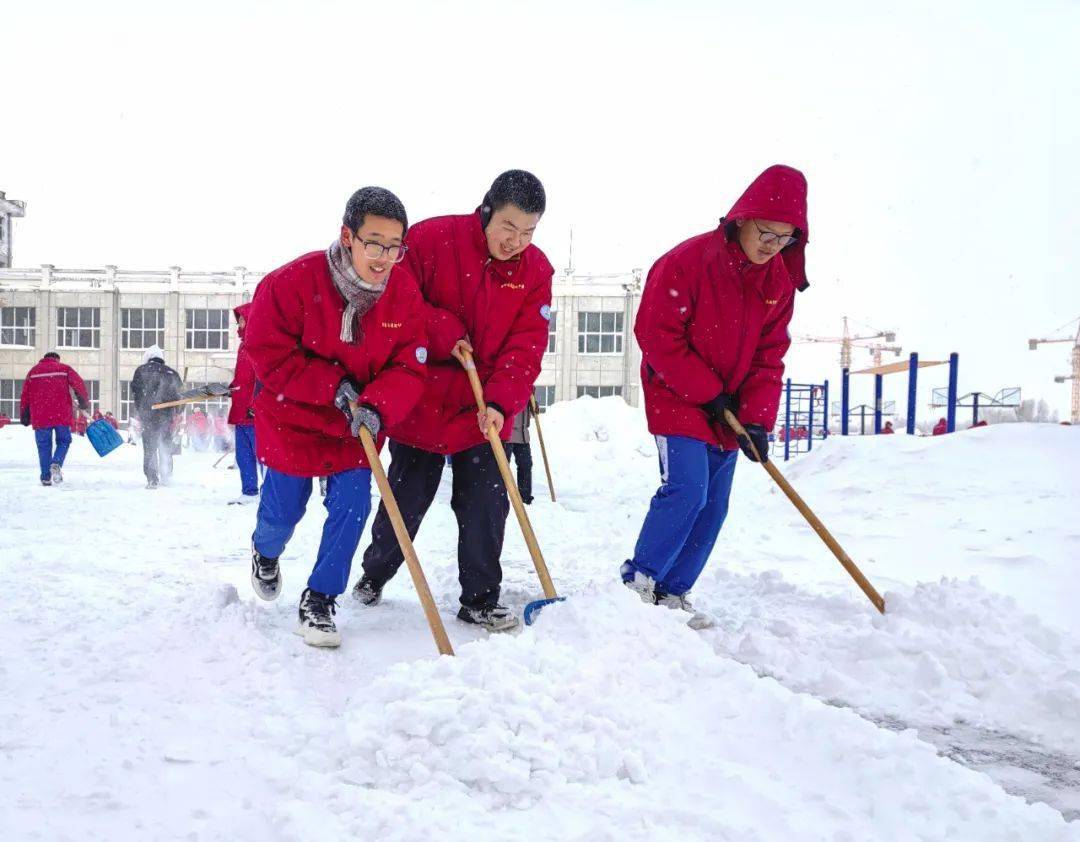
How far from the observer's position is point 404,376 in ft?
10.5

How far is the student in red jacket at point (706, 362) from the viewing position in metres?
3.55

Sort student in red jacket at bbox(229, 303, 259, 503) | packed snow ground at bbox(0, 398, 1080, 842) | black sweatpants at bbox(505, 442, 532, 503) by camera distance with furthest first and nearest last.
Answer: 1. student in red jacket at bbox(229, 303, 259, 503)
2. black sweatpants at bbox(505, 442, 532, 503)
3. packed snow ground at bbox(0, 398, 1080, 842)

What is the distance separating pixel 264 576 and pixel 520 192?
1742 mm

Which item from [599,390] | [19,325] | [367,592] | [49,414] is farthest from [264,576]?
[19,325]

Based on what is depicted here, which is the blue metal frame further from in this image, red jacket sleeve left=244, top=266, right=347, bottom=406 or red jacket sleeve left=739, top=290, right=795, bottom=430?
red jacket sleeve left=244, top=266, right=347, bottom=406

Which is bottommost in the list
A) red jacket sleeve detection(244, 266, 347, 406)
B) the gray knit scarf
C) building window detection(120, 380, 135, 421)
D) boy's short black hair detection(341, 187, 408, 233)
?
building window detection(120, 380, 135, 421)

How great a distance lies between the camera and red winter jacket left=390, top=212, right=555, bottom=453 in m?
3.45

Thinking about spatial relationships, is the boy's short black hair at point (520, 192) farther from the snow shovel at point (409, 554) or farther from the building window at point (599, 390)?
the building window at point (599, 390)

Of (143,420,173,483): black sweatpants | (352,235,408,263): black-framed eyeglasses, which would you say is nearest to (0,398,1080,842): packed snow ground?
(352,235,408,263): black-framed eyeglasses

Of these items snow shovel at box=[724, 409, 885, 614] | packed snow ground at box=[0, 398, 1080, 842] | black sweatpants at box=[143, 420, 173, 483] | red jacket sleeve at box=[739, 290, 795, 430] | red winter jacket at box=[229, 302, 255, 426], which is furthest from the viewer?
black sweatpants at box=[143, 420, 173, 483]

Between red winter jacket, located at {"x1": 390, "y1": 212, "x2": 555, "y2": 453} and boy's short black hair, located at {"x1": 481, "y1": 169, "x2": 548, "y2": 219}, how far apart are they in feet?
0.74

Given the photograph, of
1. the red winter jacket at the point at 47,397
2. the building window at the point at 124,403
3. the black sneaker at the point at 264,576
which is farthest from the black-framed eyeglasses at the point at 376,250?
the building window at the point at 124,403

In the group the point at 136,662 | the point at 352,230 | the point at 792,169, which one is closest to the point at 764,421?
the point at 792,169

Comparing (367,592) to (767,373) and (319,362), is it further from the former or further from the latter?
(767,373)
